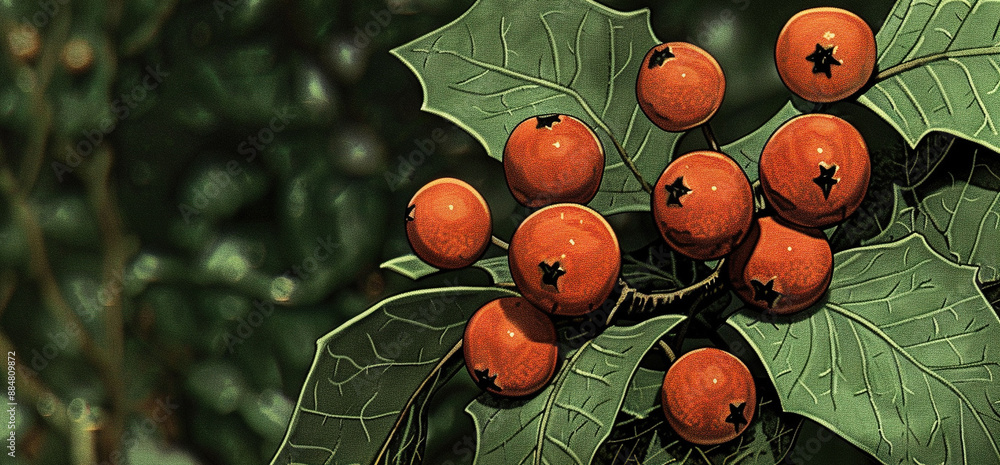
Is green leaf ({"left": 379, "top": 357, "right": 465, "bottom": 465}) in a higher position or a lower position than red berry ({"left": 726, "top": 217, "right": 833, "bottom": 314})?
lower

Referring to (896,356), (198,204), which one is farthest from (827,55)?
(198,204)

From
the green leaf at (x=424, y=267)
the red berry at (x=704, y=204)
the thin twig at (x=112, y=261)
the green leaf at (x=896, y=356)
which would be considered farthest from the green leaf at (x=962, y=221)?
the thin twig at (x=112, y=261)

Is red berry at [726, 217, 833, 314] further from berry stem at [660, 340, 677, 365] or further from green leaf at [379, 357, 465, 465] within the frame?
green leaf at [379, 357, 465, 465]

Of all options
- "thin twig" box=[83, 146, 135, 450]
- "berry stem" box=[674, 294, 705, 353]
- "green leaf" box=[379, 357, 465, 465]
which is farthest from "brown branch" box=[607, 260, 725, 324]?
"thin twig" box=[83, 146, 135, 450]

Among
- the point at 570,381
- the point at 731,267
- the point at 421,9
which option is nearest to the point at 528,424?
the point at 570,381

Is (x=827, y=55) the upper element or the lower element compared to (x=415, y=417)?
upper

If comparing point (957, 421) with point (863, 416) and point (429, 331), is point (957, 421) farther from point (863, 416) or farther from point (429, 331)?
point (429, 331)

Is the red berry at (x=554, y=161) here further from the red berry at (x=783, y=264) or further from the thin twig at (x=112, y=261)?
the thin twig at (x=112, y=261)

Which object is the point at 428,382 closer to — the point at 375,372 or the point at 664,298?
the point at 375,372
